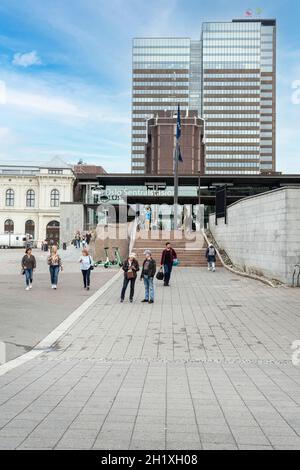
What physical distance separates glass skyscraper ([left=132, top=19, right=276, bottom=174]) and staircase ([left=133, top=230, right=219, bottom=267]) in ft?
343

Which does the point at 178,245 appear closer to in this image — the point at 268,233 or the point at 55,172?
the point at 268,233

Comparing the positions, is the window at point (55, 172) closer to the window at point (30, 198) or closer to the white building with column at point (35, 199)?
the white building with column at point (35, 199)

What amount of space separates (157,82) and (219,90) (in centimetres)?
1886

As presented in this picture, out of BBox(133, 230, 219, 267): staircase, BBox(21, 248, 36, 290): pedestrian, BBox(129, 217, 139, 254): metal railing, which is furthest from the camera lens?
BBox(129, 217, 139, 254): metal railing

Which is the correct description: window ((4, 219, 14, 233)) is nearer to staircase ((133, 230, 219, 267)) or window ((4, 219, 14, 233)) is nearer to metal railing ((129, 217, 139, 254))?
metal railing ((129, 217, 139, 254))

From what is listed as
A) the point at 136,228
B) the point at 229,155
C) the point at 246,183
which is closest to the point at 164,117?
the point at 229,155

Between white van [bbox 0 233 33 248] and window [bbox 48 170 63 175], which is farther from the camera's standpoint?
window [bbox 48 170 63 175]

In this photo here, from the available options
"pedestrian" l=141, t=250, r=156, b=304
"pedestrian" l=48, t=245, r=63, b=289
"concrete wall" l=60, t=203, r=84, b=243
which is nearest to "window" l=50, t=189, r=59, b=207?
"concrete wall" l=60, t=203, r=84, b=243

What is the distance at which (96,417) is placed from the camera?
4.99 m

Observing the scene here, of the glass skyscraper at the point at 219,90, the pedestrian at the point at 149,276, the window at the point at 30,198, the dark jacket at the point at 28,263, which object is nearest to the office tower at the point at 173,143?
the window at the point at 30,198

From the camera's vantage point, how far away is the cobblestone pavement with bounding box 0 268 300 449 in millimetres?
4484

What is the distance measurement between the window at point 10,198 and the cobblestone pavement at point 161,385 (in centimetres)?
7584

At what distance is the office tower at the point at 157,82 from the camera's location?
476ft
